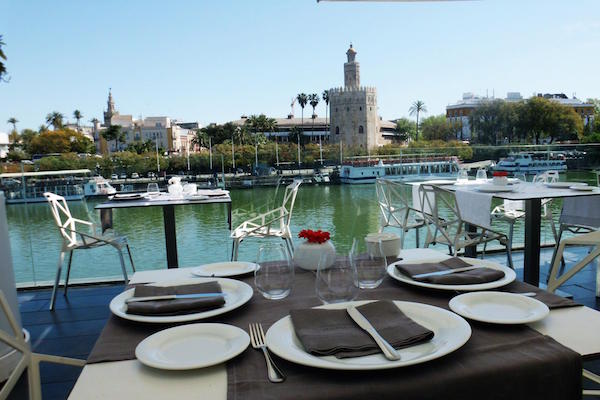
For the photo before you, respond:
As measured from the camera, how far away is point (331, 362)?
67cm

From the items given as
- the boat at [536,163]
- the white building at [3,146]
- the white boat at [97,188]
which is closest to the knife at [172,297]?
the white boat at [97,188]

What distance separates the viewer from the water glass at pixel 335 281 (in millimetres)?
907

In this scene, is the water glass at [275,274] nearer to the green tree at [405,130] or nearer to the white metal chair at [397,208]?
the white metal chair at [397,208]

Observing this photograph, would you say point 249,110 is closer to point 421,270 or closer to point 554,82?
point 554,82

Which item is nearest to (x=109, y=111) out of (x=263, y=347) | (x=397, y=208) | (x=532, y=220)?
(x=397, y=208)

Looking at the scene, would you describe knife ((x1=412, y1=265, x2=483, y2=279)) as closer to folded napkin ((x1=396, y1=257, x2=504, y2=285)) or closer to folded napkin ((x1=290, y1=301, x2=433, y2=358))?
folded napkin ((x1=396, y1=257, x2=504, y2=285))

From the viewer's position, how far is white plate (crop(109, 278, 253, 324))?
88 cm

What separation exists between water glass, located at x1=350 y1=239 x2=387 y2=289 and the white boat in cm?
318

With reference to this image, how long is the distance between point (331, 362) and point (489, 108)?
36.1m

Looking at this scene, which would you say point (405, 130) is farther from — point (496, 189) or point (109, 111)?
point (496, 189)

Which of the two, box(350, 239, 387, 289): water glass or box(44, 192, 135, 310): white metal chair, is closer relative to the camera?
box(350, 239, 387, 289): water glass

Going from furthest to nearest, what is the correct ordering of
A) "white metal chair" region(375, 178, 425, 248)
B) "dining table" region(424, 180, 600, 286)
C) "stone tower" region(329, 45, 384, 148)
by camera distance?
"stone tower" region(329, 45, 384, 148)
"white metal chair" region(375, 178, 425, 248)
"dining table" region(424, 180, 600, 286)

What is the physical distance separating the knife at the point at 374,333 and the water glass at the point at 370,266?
0.15m

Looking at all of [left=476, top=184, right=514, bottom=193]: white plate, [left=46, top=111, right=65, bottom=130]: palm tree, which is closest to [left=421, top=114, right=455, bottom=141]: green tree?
[left=46, top=111, right=65, bottom=130]: palm tree
